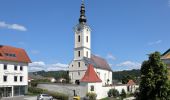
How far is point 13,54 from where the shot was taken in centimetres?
7181

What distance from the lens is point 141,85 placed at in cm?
3534

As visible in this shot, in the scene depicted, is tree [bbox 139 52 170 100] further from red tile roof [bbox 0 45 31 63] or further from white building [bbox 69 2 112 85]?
white building [bbox 69 2 112 85]

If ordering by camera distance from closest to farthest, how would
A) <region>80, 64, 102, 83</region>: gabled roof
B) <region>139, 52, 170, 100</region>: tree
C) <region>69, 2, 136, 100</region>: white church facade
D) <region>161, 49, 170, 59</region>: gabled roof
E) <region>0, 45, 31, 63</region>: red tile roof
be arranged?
<region>139, 52, 170, 100</region>: tree → <region>161, 49, 170, 59</region>: gabled roof → <region>0, 45, 31, 63</region>: red tile roof → <region>80, 64, 102, 83</region>: gabled roof → <region>69, 2, 136, 100</region>: white church facade

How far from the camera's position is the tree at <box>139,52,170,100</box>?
34312 mm

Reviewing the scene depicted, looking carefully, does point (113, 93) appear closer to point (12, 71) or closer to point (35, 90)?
point (35, 90)

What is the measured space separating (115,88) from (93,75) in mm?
10903

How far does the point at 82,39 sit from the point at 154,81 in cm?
6876

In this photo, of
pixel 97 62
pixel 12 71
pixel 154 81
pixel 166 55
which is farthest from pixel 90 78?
pixel 154 81

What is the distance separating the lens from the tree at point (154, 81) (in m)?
34.3

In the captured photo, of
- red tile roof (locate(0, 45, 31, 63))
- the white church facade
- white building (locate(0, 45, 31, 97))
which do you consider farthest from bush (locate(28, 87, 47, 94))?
the white church facade

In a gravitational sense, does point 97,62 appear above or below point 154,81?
above

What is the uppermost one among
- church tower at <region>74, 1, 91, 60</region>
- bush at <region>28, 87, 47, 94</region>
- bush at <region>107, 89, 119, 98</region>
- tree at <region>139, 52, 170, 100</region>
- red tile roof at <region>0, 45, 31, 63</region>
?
church tower at <region>74, 1, 91, 60</region>

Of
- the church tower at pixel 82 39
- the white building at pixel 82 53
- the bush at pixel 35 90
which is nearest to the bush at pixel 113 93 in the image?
the white building at pixel 82 53

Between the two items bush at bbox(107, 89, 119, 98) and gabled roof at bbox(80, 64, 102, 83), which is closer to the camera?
gabled roof at bbox(80, 64, 102, 83)
